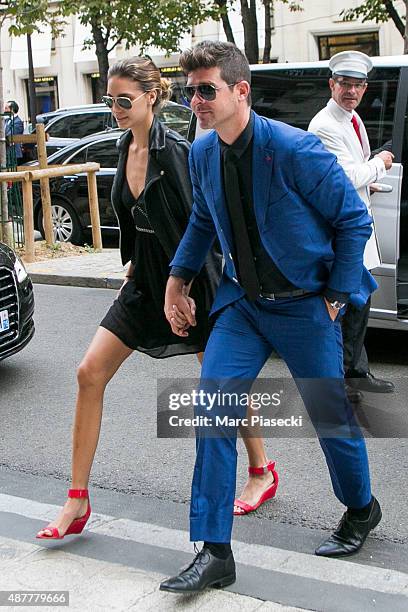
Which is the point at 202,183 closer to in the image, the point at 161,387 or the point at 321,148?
the point at 321,148

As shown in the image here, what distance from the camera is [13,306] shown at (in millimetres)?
7398

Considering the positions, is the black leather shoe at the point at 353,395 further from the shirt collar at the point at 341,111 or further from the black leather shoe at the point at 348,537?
the black leather shoe at the point at 348,537

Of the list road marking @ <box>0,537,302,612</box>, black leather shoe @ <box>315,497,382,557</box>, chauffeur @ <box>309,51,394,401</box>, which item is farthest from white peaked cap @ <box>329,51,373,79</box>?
road marking @ <box>0,537,302,612</box>

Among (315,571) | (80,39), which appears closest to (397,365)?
(315,571)

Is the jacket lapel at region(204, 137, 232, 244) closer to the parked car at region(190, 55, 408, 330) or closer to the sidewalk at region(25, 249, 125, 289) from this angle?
the parked car at region(190, 55, 408, 330)

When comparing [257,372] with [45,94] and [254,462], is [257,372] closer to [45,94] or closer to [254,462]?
[254,462]

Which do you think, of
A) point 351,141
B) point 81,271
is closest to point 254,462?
point 351,141

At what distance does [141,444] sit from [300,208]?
2.55 m

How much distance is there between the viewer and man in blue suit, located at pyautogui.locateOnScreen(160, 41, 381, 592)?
3852 mm

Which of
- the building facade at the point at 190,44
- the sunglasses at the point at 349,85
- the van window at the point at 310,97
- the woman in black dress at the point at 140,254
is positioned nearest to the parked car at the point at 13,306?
the van window at the point at 310,97

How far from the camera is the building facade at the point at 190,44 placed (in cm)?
3566

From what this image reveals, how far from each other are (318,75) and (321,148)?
3.56 metres

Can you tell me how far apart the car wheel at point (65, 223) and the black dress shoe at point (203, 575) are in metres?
11.0

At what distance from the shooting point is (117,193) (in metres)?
4.63
